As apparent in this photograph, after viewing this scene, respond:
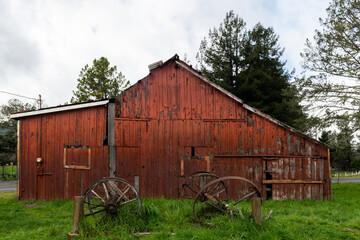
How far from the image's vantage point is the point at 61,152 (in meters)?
11.0

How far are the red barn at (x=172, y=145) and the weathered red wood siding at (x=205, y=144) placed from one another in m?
0.04

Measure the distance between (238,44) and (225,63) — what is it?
2.05m

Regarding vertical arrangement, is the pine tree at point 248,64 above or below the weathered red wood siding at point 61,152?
above

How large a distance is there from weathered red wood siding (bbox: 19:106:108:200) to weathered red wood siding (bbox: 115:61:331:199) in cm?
95

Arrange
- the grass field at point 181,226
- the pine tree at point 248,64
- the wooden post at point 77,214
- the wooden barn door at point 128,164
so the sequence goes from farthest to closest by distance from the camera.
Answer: the pine tree at point 248,64 → the wooden barn door at point 128,164 → the wooden post at point 77,214 → the grass field at point 181,226

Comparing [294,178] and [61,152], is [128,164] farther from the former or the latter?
[294,178]

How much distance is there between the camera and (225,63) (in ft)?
76.6

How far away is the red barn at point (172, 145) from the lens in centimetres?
1070

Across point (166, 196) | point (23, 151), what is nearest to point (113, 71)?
point (23, 151)

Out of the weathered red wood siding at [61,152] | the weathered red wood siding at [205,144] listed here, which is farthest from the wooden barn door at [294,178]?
the weathered red wood siding at [61,152]

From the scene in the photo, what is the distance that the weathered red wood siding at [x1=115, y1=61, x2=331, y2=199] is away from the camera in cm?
1070

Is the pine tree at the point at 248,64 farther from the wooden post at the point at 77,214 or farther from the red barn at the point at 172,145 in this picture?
the wooden post at the point at 77,214

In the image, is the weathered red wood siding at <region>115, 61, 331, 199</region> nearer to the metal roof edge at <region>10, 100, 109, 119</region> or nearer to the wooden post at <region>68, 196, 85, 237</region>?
the metal roof edge at <region>10, 100, 109, 119</region>

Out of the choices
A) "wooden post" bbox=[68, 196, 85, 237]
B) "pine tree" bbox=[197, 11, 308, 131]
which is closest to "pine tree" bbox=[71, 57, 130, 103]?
"pine tree" bbox=[197, 11, 308, 131]
